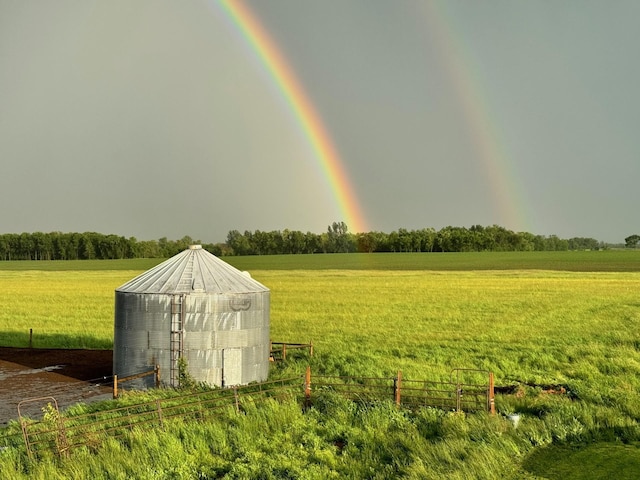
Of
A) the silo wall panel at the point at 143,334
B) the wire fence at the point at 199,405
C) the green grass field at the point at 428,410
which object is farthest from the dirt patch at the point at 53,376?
the green grass field at the point at 428,410

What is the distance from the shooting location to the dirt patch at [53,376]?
74.4 feet

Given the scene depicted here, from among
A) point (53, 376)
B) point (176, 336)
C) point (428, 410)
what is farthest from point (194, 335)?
point (428, 410)

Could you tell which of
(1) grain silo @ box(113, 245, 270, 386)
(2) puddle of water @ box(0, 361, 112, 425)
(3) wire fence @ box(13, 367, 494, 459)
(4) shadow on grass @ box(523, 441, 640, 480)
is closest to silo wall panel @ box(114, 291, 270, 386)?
(1) grain silo @ box(113, 245, 270, 386)

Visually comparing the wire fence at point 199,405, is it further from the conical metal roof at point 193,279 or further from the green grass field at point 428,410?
the conical metal roof at point 193,279

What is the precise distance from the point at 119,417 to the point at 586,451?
1287cm

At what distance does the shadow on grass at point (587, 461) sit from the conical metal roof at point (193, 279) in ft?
41.7

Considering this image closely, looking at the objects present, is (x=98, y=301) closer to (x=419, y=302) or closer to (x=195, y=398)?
(x=419, y=302)

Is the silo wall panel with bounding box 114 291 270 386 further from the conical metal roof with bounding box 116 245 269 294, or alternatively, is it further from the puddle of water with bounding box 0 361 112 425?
the puddle of water with bounding box 0 361 112 425

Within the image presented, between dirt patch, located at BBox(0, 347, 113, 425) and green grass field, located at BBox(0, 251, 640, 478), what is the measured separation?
144 inches

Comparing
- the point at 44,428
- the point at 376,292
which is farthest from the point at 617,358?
the point at 376,292

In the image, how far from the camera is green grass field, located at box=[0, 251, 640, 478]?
1501 centimetres

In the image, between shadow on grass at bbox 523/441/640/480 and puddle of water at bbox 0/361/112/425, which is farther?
puddle of water at bbox 0/361/112/425

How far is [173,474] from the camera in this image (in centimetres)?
1493

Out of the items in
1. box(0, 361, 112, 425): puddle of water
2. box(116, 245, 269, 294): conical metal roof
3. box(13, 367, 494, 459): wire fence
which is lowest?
box(0, 361, 112, 425): puddle of water
